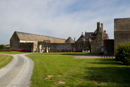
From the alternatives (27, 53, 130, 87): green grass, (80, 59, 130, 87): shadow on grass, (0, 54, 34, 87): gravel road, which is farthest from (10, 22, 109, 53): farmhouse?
(0, 54, 34, 87): gravel road

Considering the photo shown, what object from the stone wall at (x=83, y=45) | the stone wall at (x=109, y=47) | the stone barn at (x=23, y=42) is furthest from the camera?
the stone barn at (x=23, y=42)

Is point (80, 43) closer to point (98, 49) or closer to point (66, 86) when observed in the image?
point (98, 49)

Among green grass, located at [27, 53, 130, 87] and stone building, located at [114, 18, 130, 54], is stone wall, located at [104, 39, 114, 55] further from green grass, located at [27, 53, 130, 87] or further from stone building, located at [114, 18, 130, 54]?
green grass, located at [27, 53, 130, 87]

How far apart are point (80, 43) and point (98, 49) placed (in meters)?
5.23

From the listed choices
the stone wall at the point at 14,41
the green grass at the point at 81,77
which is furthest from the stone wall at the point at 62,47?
the green grass at the point at 81,77

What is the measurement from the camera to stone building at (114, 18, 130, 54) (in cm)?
2198

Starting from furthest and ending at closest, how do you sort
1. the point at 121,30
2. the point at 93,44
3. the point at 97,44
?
1. the point at 93,44
2. the point at 97,44
3. the point at 121,30

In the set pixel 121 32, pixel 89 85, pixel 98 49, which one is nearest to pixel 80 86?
pixel 89 85

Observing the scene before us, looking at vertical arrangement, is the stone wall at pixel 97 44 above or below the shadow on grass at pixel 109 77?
above

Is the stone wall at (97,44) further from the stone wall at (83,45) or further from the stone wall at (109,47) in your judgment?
the stone wall at (109,47)

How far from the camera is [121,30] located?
2264 centimetres

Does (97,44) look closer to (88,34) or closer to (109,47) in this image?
(109,47)

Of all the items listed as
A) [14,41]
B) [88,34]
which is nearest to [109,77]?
[14,41]

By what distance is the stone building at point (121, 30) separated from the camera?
72.1ft
